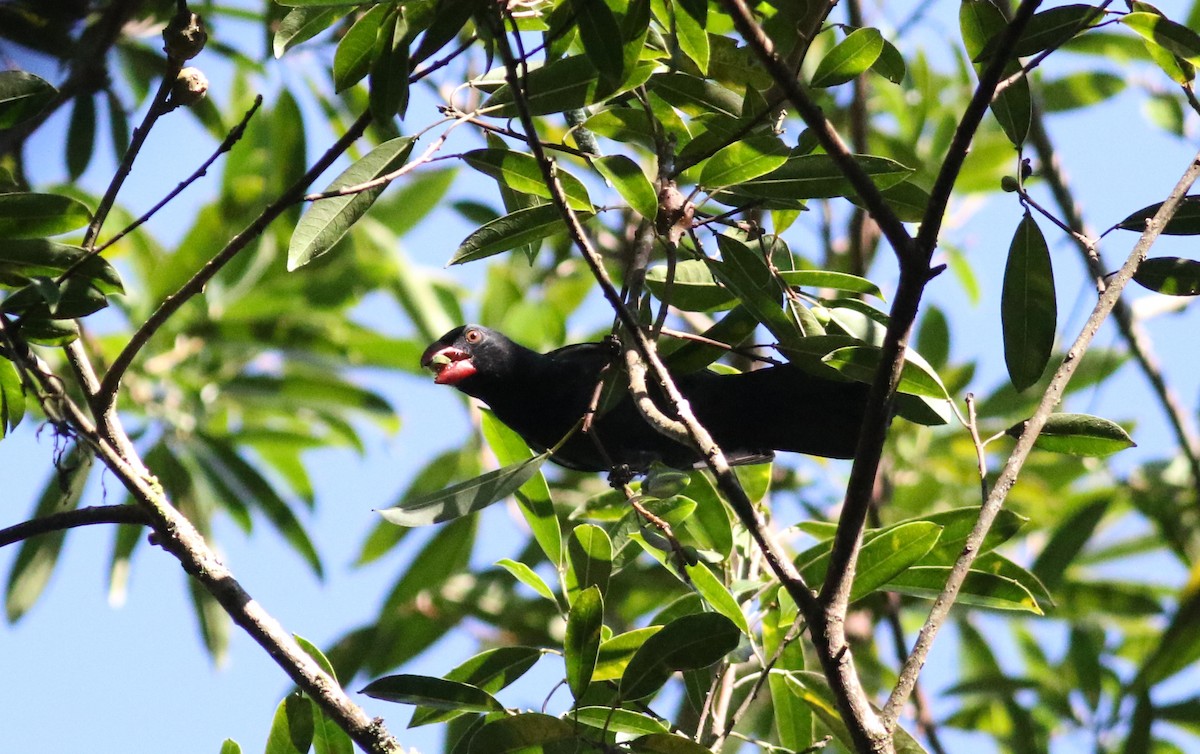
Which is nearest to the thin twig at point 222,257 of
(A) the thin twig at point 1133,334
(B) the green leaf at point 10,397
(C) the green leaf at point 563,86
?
(C) the green leaf at point 563,86

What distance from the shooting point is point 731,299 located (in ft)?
9.29

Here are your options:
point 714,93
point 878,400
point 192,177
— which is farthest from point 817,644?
point 192,177

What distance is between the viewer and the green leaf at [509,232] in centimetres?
263

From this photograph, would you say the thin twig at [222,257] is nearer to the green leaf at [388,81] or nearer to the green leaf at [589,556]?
the green leaf at [388,81]

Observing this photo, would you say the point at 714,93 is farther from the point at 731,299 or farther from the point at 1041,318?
the point at 1041,318

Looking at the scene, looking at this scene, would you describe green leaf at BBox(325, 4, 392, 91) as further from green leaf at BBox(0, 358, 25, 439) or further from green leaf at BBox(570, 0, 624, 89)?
green leaf at BBox(0, 358, 25, 439)

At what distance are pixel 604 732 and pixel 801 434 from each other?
4.78 feet

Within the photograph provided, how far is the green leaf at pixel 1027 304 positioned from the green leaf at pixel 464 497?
101 centimetres

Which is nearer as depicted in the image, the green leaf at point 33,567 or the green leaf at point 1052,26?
the green leaf at point 1052,26

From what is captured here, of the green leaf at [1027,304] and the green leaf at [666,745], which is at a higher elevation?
the green leaf at [1027,304]

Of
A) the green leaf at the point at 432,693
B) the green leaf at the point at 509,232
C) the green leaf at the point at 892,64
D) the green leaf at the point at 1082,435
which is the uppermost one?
the green leaf at the point at 892,64

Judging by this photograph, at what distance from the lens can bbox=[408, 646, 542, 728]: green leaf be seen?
263 cm

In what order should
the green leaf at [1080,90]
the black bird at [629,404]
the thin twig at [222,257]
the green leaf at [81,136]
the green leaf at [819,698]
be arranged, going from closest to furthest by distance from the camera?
1. the thin twig at [222,257]
2. the green leaf at [819,698]
3. the black bird at [629,404]
4. the green leaf at [81,136]
5. the green leaf at [1080,90]

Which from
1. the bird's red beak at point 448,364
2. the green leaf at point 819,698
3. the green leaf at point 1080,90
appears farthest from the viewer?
the green leaf at point 1080,90
